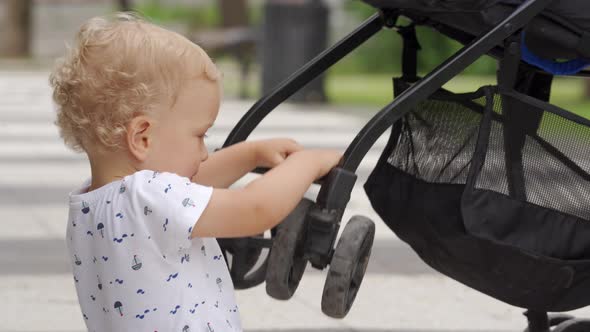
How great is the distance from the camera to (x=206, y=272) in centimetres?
236

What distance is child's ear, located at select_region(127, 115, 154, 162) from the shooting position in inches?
88.3

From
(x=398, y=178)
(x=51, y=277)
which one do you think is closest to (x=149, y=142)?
(x=398, y=178)

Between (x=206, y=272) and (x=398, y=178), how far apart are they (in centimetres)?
77

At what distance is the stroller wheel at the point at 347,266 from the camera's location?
2.39 metres

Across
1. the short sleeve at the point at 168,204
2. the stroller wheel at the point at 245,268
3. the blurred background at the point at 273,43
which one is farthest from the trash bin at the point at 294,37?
the short sleeve at the point at 168,204

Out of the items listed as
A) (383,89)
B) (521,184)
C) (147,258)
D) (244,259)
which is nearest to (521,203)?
(521,184)

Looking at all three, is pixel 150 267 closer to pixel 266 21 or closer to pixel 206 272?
pixel 206 272

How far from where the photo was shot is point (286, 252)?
2443 mm

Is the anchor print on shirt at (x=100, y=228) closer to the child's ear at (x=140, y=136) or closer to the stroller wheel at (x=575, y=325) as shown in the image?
the child's ear at (x=140, y=136)

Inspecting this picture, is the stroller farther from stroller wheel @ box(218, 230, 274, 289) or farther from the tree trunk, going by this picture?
the tree trunk

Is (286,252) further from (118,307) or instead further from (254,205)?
(118,307)

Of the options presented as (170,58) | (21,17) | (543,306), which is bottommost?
(21,17)

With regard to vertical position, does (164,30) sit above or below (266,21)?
above

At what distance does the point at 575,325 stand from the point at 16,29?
18.2 meters
